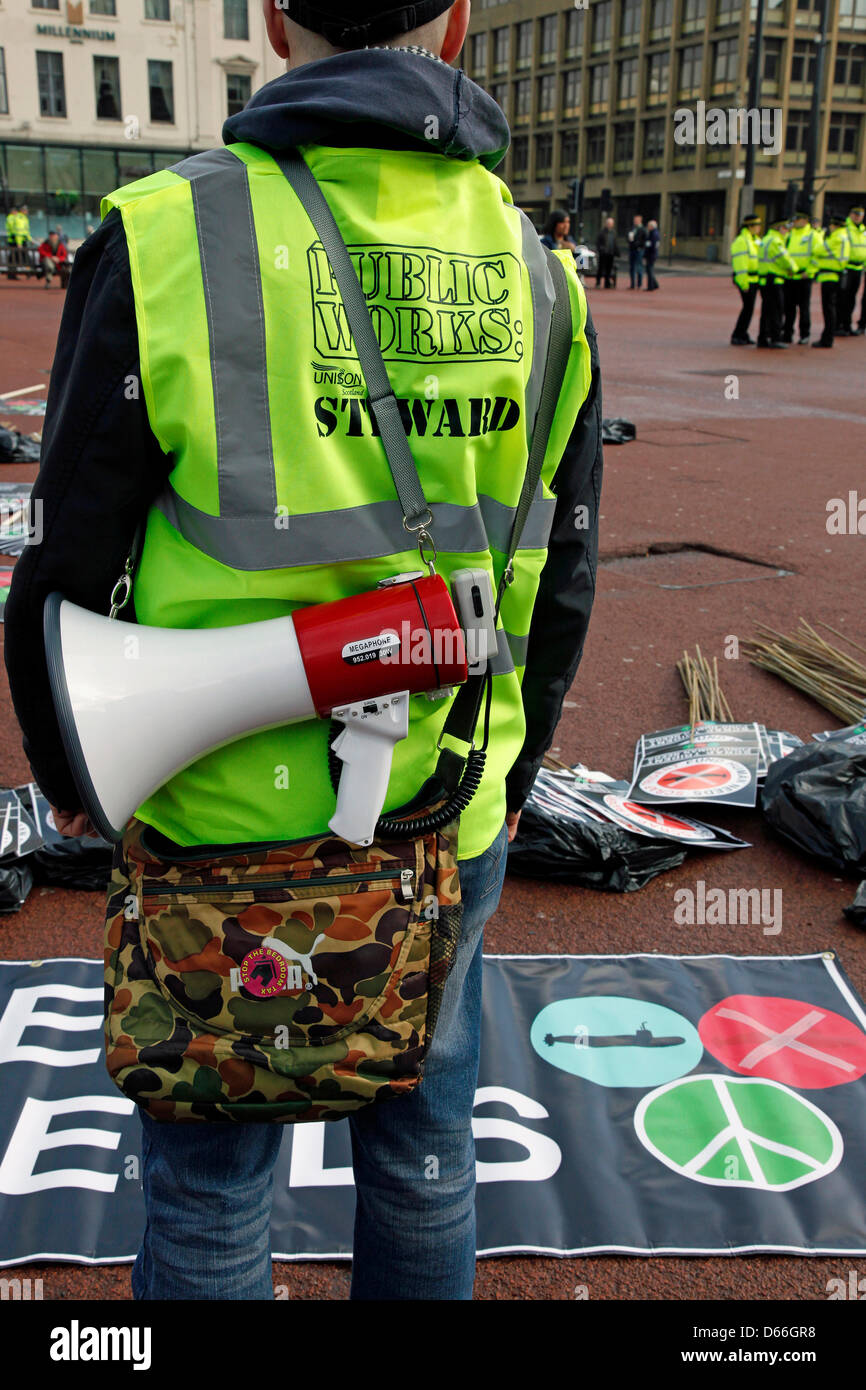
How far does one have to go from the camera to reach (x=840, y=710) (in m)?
4.58

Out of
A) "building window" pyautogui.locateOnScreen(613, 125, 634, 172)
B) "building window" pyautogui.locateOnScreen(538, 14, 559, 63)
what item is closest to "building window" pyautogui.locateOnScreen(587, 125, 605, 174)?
"building window" pyautogui.locateOnScreen(613, 125, 634, 172)

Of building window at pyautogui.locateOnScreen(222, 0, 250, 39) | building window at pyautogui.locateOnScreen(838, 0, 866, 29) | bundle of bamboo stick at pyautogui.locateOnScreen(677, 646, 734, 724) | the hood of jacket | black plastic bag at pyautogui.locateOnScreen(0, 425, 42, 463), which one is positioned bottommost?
bundle of bamboo stick at pyautogui.locateOnScreen(677, 646, 734, 724)

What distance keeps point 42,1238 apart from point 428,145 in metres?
2.02

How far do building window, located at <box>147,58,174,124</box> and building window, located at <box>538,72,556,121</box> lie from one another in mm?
32308

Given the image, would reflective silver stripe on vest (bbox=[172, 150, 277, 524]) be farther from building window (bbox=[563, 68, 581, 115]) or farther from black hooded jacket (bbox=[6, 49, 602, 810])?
building window (bbox=[563, 68, 581, 115])

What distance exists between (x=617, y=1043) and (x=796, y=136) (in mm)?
67973

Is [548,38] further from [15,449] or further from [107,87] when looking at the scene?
[15,449]

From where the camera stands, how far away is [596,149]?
7075 centimetres

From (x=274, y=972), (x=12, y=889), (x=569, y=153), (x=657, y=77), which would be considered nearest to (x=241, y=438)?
(x=274, y=972)

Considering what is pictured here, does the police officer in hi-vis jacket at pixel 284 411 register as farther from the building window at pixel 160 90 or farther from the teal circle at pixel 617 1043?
the building window at pixel 160 90

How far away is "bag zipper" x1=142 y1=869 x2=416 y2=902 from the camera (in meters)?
1.31

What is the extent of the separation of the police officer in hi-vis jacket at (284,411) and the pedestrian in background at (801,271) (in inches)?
741

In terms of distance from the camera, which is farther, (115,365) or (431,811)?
(431,811)

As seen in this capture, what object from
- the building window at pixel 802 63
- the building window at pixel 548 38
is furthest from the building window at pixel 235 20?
the building window at pixel 548 38
